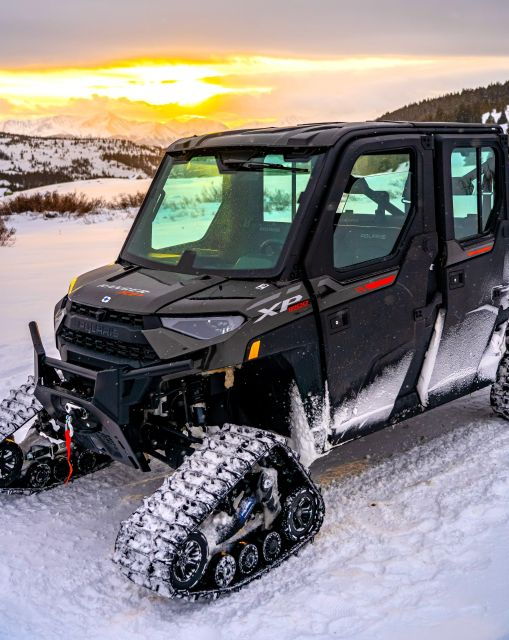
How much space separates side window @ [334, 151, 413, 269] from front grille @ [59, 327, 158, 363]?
118cm

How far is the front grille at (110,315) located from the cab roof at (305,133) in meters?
1.28

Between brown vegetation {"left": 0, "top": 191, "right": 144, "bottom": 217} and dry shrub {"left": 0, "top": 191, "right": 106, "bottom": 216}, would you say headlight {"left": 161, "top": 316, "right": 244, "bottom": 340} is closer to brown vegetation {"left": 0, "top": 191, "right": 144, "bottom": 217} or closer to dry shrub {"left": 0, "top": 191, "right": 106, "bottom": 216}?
brown vegetation {"left": 0, "top": 191, "right": 144, "bottom": 217}

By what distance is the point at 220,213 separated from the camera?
523cm

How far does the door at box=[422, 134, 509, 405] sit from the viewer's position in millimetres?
5371

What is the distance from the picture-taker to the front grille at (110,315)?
4.41 meters

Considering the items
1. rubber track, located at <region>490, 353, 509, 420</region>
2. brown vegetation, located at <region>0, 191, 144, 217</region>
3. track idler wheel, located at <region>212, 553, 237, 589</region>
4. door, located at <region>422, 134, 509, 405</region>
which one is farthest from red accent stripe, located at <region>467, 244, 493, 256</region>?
brown vegetation, located at <region>0, 191, 144, 217</region>

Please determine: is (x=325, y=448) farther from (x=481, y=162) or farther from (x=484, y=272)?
(x=481, y=162)

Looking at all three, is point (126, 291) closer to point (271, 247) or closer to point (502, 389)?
point (271, 247)

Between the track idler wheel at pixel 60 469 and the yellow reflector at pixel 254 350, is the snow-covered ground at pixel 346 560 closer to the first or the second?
the track idler wheel at pixel 60 469

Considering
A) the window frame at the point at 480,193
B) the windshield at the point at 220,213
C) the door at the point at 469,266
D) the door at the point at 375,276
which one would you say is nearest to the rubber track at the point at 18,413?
the windshield at the point at 220,213

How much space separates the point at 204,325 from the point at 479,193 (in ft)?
8.11

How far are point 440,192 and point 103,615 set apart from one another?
318 centimetres

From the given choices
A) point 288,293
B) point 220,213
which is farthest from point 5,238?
point 288,293

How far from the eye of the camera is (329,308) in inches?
183
